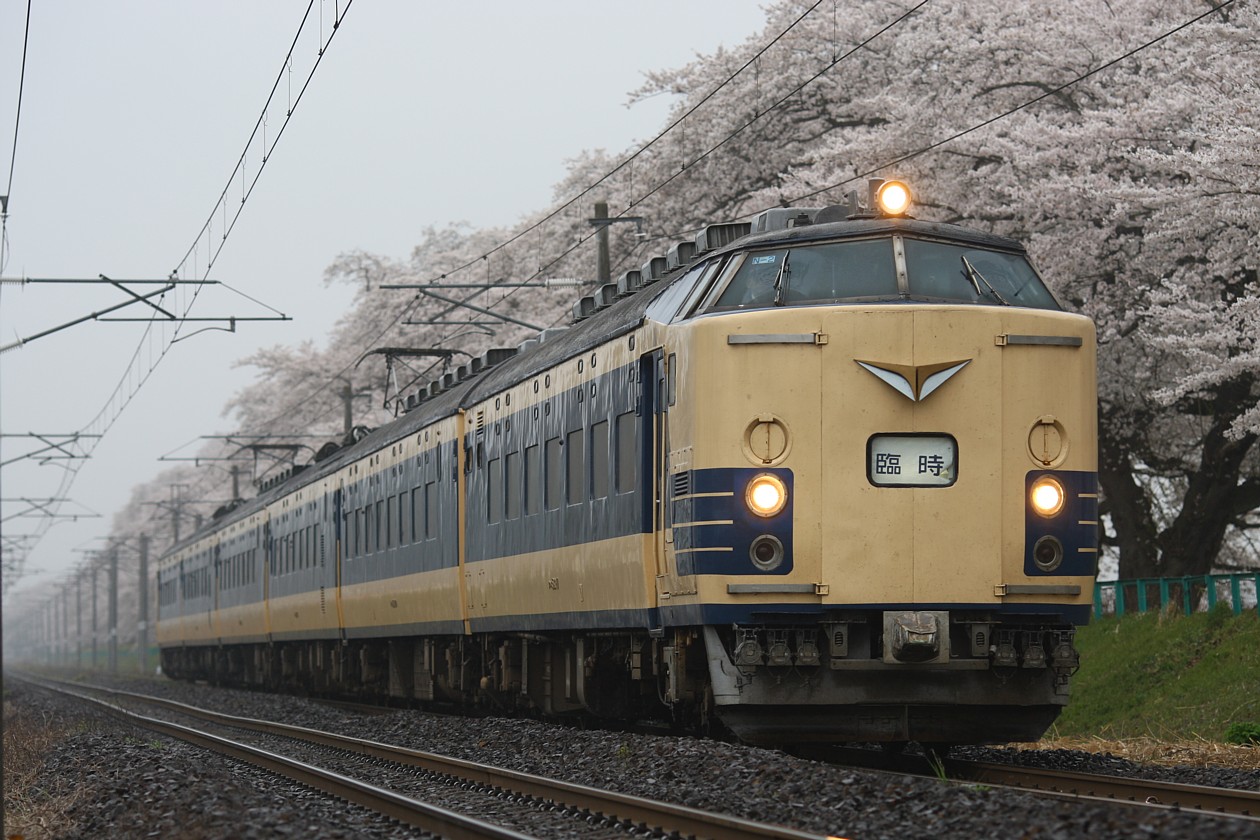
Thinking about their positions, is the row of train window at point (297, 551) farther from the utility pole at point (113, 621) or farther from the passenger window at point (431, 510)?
the utility pole at point (113, 621)

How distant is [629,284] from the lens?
15242mm

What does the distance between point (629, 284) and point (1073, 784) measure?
6.59 m

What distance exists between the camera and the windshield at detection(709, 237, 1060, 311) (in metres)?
11.1

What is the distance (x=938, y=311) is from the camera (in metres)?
10.7

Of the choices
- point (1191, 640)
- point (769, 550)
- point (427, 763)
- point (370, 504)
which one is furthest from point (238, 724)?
point (769, 550)

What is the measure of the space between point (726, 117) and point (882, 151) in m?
5.94

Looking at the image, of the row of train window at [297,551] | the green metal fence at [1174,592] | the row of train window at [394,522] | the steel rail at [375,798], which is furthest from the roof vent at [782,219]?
the row of train window at [297,551]

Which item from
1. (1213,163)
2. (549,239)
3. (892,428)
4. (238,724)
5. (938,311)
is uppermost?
(549,239)

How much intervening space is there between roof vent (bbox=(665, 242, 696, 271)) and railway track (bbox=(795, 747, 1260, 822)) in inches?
149

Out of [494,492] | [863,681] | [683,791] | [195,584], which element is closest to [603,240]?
[494,492]

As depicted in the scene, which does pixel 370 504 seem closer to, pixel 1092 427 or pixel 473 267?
pixel 1092 427

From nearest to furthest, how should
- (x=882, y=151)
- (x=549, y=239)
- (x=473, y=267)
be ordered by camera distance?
(x=882, y=151) < (x=549, y=239) < (x=473, y=267)

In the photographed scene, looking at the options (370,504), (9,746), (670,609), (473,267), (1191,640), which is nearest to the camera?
(670,609)

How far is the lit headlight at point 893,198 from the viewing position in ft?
38.7
